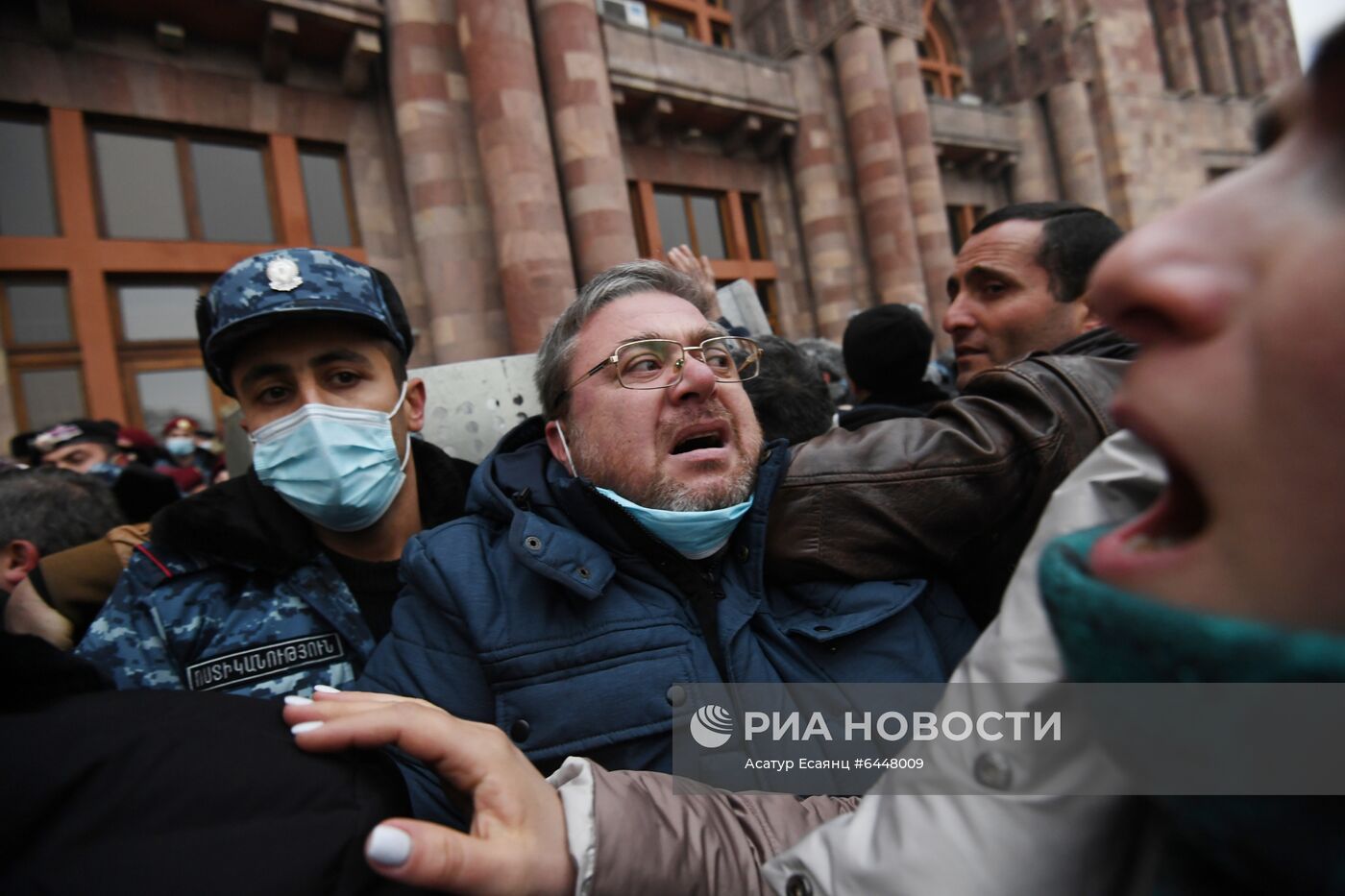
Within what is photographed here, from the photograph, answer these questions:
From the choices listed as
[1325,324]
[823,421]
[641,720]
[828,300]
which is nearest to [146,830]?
[641,720]

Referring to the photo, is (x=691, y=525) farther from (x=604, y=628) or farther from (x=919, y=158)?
(x=919, y=158)

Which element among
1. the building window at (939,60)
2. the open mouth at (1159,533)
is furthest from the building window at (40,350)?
the building window at (939,60)

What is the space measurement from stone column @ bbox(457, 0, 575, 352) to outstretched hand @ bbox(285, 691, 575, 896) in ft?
19.7

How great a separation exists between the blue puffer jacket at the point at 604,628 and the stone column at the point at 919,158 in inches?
407

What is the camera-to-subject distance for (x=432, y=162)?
6.95 meters

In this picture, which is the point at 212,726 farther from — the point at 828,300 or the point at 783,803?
the point at 828,300

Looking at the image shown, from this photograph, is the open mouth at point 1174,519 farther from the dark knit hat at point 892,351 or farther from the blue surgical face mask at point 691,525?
the dark knit hat at point 892,351

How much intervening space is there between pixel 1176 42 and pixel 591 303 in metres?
19.4

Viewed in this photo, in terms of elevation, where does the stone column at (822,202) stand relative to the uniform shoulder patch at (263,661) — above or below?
above

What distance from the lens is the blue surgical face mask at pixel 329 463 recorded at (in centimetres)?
183

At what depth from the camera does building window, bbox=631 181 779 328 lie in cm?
962

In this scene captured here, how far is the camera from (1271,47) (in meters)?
16.1

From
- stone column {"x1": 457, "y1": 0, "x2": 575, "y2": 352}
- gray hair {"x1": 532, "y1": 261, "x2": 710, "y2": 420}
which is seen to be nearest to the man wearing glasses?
gray hair {"x1": 532, "y1": 261, "x2": 710, "y2": 420}

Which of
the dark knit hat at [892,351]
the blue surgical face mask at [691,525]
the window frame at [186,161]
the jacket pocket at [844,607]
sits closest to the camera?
the jacket pocket at [844,607]
